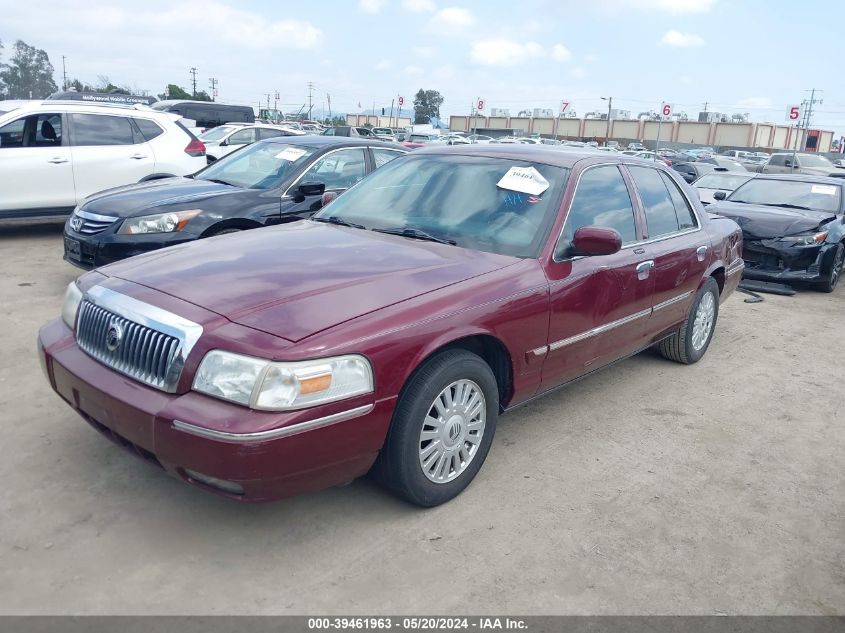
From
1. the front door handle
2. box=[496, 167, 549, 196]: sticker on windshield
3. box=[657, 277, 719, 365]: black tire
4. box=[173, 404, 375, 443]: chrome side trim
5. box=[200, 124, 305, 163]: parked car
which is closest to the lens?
box=[173, 404, 375, 443]: chrome side trim

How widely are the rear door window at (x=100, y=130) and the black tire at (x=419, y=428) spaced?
7.67m

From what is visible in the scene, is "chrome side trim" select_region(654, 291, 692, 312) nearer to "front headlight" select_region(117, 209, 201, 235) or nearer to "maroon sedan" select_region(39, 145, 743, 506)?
"maroon sedan" select_region(39, 145, 743, 506)

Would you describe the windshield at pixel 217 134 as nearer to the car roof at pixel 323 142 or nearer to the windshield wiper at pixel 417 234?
the car roof at pixel 323 142

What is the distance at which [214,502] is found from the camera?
3.21 metres

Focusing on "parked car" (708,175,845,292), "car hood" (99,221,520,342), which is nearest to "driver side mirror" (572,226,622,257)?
"car hood" (99,221,520,342)

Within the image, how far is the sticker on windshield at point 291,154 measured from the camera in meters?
6.63

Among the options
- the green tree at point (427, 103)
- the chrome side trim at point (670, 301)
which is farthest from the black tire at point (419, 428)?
the green tree at point (427, 103)

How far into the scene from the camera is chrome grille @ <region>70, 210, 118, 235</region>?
5.85 meters

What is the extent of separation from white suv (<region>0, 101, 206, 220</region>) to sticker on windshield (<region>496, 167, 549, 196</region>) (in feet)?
18.0

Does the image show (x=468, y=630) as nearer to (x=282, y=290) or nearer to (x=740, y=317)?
(x=282, y=290)

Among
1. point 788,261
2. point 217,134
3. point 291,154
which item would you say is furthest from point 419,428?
point 217,134

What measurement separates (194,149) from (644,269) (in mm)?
7259

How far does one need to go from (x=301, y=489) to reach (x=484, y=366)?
1.05m

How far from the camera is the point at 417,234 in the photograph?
12.6ft
